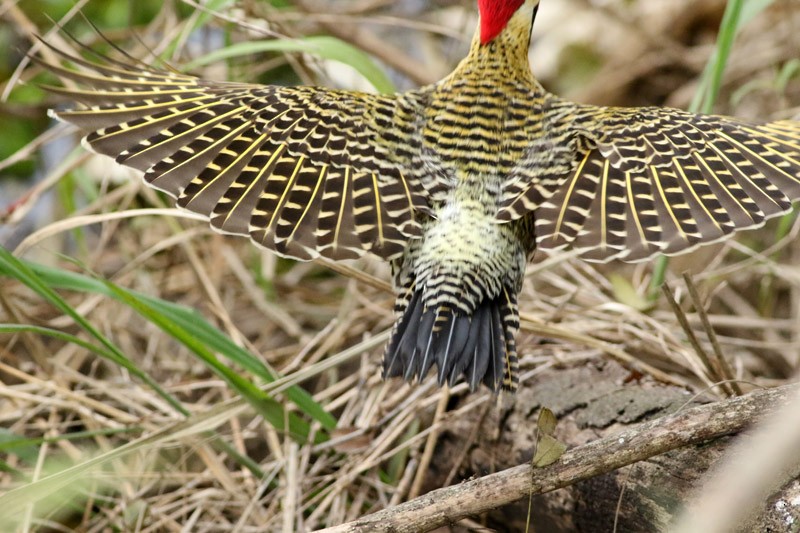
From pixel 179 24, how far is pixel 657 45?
226 cm

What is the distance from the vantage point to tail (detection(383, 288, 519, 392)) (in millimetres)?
1814

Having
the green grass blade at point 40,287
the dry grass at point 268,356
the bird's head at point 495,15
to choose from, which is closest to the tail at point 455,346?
the dry grass at point 268,356

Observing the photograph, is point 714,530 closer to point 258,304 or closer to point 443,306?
point 443,306

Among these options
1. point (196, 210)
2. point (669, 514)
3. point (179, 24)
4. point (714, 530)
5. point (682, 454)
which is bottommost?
point (669, 514)

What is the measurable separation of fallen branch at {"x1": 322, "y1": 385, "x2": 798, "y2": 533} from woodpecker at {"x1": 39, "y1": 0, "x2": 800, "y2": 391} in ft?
1.29

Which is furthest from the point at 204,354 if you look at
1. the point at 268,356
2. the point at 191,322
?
the point at 268,356

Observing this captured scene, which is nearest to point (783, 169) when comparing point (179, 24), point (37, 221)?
point (179, 24)

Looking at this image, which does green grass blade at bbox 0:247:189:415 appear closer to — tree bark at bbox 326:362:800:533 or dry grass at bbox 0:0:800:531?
dry grass at bbox 0:0:800:531

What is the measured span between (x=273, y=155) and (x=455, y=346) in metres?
0.62

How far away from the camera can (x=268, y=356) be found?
9.03ft

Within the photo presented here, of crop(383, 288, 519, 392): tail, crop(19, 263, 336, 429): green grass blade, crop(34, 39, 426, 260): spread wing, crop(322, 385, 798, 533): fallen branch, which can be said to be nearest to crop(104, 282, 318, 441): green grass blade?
crop(19, 263, 336, 429): green grass blade

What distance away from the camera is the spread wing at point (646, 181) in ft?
6.38

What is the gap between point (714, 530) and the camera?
72cm

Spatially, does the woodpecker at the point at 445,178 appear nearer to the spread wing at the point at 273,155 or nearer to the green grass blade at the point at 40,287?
the spread wing at the point at 273,155
